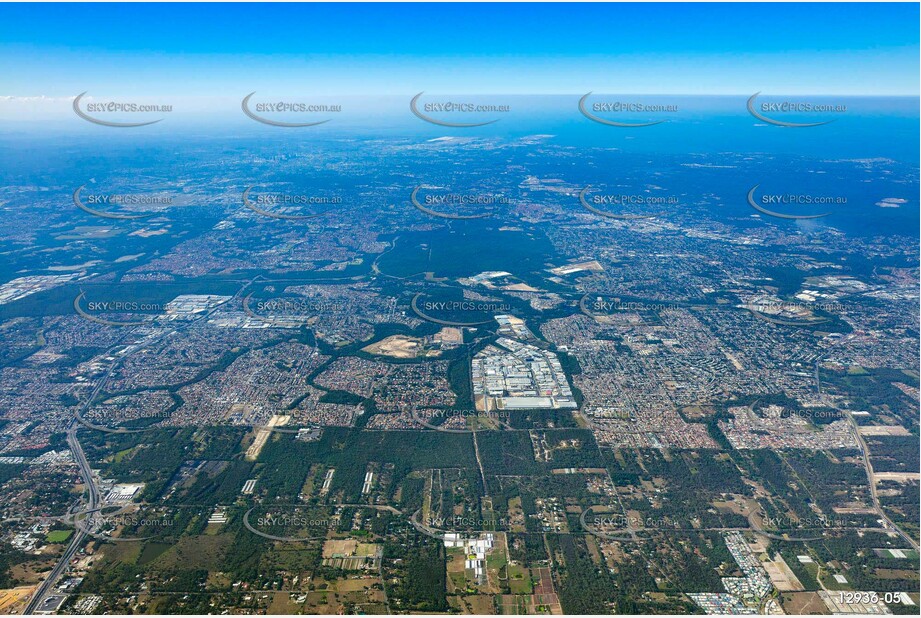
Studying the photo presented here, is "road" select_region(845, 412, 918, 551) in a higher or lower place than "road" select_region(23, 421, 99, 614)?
lower

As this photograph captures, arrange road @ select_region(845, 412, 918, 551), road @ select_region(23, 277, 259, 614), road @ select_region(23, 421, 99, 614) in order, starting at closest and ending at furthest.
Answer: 1. road @ select_region(23, 421, 99, 614)
2. road @ select_region(23, 277, 259, 614)
3. road @ select_region(845, 412, 918, 551)

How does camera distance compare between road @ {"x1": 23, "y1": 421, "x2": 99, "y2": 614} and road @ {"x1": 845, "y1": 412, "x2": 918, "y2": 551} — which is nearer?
road @ {"x1": 23, "y1": 421, "x2": 99, "y2": 614}

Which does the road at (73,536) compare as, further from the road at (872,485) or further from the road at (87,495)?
the road at (872,485)

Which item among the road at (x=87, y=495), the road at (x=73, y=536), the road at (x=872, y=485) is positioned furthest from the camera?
the road at (x=872, y=485)

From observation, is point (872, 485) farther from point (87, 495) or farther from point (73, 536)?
point (87, 495)

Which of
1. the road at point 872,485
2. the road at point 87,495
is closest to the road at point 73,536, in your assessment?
the road at point 87,495

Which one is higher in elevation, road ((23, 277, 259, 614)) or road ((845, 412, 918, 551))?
road ((23, 277, 259, 614))

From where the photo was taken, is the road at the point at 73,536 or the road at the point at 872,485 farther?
the road at the point at 872,485

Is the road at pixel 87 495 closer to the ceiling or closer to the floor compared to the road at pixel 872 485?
closer to the ceiling

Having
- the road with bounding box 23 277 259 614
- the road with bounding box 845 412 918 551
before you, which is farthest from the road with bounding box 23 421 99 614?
the road with bounding box 845 412 918 551

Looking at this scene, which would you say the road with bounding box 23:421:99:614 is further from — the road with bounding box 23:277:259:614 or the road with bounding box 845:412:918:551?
the road with bounding box 845:412:918:551

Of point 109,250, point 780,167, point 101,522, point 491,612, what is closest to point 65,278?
point 109,250

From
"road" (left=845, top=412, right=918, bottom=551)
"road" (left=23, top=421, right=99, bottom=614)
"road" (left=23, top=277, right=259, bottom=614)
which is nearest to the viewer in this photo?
"road" (left=23, top=421, right=99, bottom=614)
